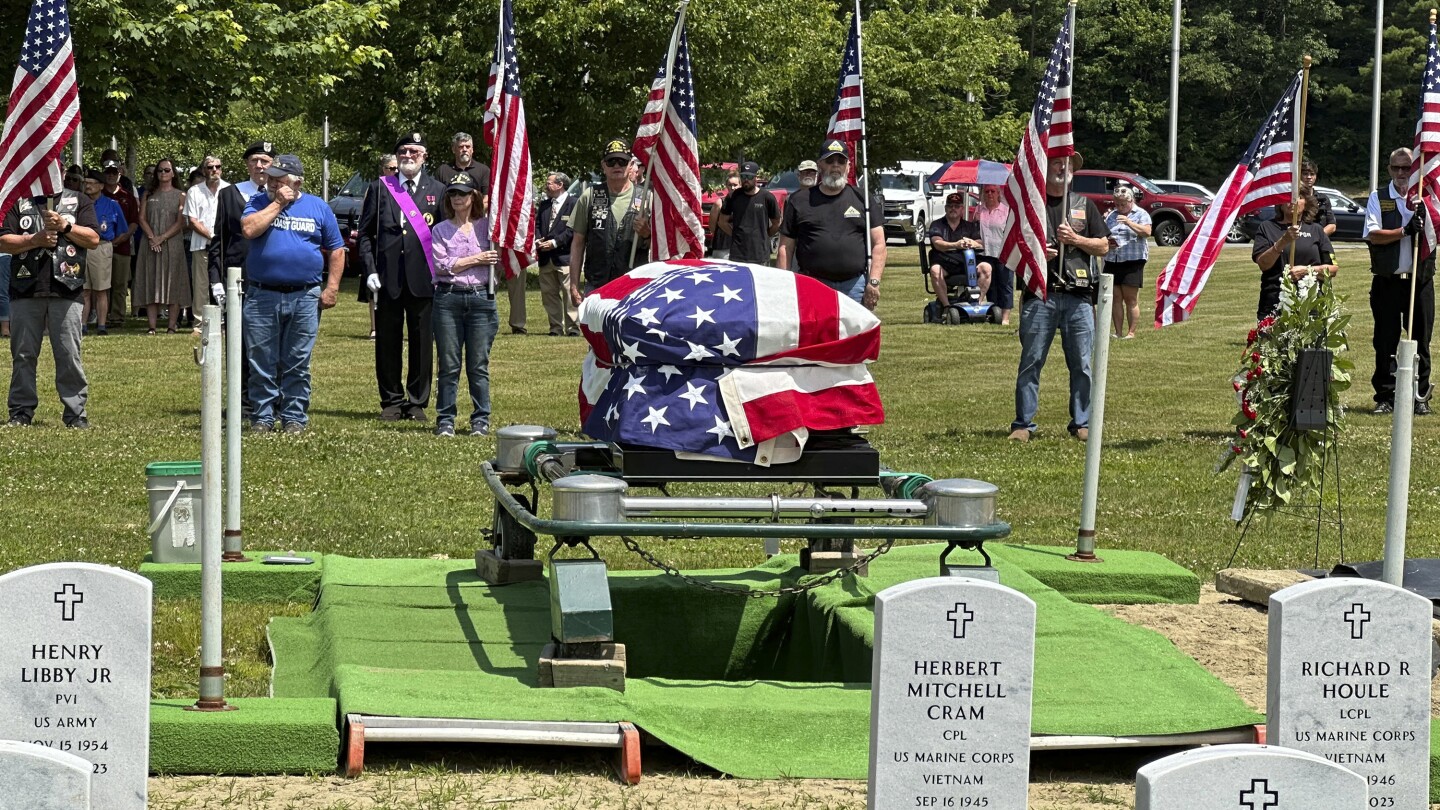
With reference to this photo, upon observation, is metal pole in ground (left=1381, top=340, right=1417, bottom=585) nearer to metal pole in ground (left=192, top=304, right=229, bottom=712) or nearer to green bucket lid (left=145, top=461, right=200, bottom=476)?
metal pole in ground (left=192, top=304, right=229, bottom=712)

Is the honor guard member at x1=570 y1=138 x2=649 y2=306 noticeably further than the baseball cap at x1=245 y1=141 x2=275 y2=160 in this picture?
Yes

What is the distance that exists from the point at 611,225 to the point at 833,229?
1854 mm

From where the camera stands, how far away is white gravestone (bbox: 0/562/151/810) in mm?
5312

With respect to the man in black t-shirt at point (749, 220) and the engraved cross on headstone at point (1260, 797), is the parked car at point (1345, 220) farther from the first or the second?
the engraved cross on headstone at point (1260, 797)

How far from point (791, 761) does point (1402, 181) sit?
38.4 ft

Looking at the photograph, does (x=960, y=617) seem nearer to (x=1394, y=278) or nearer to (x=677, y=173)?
(x=677, y=173)

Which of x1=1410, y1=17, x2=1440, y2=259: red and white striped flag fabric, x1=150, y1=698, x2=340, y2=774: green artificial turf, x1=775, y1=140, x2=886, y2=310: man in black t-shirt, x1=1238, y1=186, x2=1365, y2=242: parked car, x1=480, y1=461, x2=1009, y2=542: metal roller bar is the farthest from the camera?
x1=1238, y1=186, x2=1365, y2=242: parked car

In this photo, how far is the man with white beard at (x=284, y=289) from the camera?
47.7 ft

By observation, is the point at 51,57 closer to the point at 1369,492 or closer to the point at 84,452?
the point at 84,452

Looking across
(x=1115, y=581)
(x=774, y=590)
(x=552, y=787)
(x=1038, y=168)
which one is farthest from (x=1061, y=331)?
(x=552, y=787)

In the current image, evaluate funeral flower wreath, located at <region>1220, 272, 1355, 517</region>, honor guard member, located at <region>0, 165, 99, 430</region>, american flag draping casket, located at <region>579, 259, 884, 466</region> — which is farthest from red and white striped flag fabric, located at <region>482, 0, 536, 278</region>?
american flag draping casket, located at <region>579, 259, 884, 466</region>

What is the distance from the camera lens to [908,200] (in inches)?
1944

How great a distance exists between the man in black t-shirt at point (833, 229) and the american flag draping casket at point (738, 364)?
7085 millimetres

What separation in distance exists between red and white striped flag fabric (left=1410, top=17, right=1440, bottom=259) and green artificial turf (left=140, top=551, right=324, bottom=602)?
7.58 m
